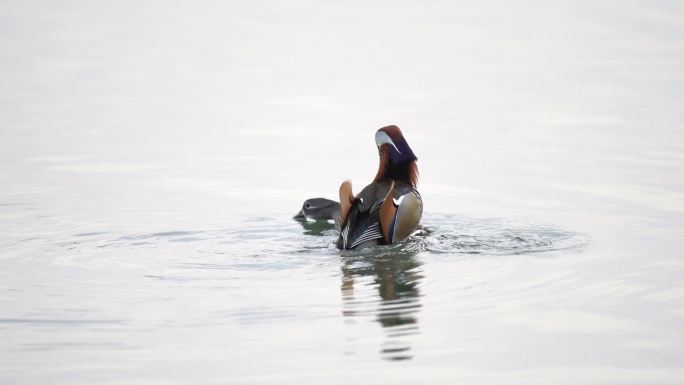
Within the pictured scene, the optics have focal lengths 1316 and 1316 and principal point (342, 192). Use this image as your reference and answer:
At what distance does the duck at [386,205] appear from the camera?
44.9ft

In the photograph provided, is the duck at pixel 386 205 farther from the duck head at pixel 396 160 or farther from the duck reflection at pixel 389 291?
the duck reflection at pixel 389 291

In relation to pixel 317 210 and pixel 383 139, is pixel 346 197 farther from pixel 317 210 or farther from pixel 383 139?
pixel 317 210

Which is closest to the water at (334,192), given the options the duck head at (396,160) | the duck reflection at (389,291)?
the duck reflection at (389,291)

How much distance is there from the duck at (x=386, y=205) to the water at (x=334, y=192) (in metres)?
0.35

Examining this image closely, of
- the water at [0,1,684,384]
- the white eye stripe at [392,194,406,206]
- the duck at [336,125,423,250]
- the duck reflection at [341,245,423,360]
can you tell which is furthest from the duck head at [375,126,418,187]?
the duck reflection at [341,245,423,360]

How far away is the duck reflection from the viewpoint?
10.1 meters

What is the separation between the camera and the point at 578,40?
27.0 meters

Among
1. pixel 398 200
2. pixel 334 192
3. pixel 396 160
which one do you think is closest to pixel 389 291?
pixel 398 200

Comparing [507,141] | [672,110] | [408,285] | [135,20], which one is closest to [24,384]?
[408,285]

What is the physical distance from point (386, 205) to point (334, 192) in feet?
11.3

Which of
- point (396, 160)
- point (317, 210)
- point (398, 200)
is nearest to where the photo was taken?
point (398, 200)

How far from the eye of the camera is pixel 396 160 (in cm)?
1465

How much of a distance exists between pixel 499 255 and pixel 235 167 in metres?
5.93

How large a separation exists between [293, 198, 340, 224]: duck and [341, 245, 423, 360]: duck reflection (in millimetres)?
2429
